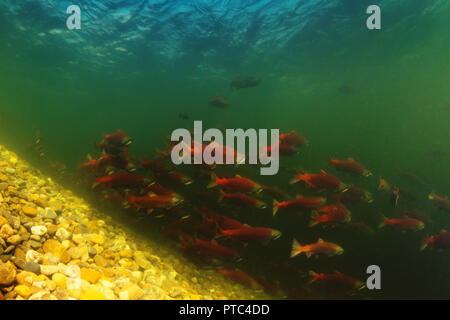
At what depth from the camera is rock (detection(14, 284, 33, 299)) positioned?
8.36 feet

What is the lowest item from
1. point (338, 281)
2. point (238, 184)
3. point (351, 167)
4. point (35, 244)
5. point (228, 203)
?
point (338, 281)

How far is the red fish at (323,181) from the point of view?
21.4 ft

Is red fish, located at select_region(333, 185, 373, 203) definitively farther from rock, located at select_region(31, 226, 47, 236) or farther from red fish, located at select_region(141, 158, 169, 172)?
rock, located at select_region(31, 226, 47, 236)

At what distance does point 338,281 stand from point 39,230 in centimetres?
616

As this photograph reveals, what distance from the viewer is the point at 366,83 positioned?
4362 centimetres

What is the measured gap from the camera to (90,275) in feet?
11.1

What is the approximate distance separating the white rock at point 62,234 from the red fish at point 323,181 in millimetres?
5027

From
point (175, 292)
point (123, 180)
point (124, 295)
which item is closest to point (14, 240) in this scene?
point (124, 295)

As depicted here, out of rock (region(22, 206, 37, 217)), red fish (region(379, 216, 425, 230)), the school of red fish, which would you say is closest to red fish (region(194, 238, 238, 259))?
the school of red fish

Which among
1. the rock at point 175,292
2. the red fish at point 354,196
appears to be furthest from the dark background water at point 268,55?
the rock at point 175,292

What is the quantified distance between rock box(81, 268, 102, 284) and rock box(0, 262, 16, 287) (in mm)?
826

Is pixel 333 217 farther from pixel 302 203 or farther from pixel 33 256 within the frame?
pixel 33 256

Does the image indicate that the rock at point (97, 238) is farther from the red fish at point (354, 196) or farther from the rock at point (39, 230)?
the red fish at point (354, 196)
